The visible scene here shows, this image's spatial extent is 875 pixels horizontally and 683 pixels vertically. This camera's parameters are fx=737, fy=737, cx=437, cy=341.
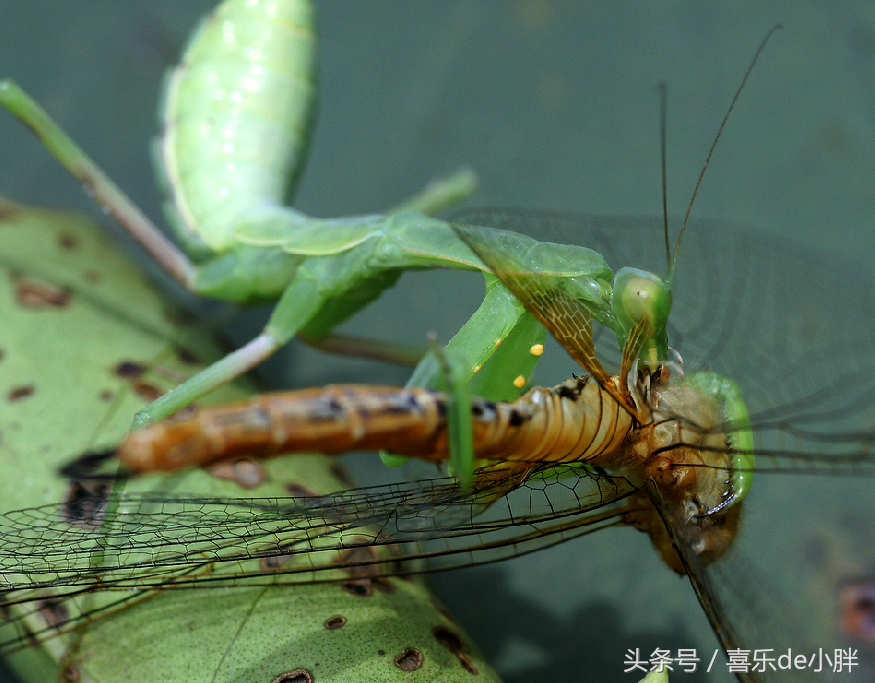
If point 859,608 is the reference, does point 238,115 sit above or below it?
above

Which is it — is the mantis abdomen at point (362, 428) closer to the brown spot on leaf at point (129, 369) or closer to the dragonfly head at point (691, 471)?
the dragonfly head at point (691, 471)

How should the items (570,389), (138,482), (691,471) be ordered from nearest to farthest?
(570,389) < (691,471) < (138,482)

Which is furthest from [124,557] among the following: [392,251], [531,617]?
[531,617]

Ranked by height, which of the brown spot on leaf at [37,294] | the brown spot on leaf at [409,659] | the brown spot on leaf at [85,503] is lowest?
the brown spot on leaf at [409,659]

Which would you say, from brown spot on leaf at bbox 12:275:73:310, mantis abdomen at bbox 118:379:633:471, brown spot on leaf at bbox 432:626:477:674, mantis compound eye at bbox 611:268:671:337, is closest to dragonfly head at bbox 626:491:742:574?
mantis abdomen at bbox 118:379:633:471

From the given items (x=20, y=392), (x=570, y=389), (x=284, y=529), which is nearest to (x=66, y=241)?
(x=20, y=392)

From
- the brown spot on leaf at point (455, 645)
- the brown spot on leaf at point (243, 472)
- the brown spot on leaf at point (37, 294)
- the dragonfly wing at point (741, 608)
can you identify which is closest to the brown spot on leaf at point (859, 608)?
the dragonfly wing at point (741, 608)

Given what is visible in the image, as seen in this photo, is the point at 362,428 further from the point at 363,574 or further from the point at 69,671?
the point at 69,671
